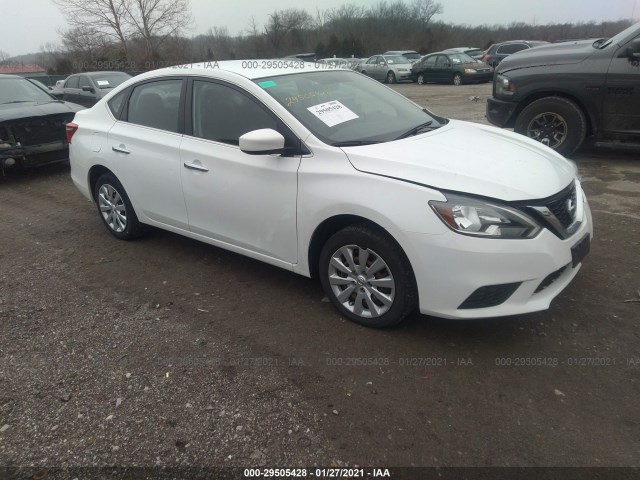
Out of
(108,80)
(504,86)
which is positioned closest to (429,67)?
(108,80)

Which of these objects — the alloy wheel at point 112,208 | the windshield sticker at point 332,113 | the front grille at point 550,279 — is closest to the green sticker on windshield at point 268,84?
the windshield sticker at point 332,113

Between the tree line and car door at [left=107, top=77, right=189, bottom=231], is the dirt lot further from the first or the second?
the tree line

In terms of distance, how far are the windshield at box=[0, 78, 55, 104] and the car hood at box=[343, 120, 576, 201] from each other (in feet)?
24.2

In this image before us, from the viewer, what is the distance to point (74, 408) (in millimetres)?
2590

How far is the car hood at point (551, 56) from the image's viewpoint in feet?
20.6

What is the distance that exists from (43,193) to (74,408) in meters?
5.20

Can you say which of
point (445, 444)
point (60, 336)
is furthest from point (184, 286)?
point (445, 444)

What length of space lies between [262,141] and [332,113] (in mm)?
638

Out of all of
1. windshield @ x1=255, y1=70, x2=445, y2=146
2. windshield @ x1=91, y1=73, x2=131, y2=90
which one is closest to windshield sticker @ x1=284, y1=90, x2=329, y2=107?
windshield @ x1=255, y1=70, x2=445, y2=146

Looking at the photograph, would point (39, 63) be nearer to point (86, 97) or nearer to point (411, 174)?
point (86, 97)

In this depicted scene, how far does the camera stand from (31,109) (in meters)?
7.51

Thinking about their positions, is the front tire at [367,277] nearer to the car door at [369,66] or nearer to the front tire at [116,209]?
the front tire at [116,209]

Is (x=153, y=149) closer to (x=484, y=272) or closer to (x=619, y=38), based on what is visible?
(x=484, y=272)

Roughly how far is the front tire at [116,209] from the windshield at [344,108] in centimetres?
195
